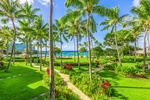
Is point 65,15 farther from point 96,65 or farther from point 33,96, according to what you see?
point 96,65

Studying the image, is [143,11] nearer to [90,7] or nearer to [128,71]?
[128,71]

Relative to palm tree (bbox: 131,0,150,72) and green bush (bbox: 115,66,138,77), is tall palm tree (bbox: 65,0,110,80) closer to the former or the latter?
green bush (bbox: 115,66,138,77)

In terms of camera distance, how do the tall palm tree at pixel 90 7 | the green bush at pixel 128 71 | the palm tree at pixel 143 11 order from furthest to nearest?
the palm tree at pixel 143 11
the green bush at pixel 128 71
the tall palm tree at pixel 90 7

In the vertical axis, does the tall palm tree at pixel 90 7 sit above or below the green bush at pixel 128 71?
above

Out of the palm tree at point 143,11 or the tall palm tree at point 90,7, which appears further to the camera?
the palm tree at point 143,11

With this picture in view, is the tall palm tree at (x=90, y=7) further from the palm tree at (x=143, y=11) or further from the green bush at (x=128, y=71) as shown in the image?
the palm tree at (x=143, y=11)

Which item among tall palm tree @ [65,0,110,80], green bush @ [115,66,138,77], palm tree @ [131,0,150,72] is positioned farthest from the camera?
palm tree @ [131,0,150,72]

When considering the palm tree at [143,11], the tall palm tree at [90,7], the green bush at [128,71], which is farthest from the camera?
the palm tree at [143,11]

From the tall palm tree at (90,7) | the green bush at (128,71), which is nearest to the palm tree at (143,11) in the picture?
the green bush at (128,71)

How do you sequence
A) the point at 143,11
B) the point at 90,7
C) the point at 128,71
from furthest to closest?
the point at 143,11 < the point at 128,71 < the point at 90,7

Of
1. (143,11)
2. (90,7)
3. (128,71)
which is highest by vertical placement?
(143,11)

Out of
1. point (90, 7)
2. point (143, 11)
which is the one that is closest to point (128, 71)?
point (143, 11)

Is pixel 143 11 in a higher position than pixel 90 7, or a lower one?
higher

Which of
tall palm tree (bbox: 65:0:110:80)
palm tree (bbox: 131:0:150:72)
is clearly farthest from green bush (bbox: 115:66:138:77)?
tall palm tree (bbox: 65:0:110:80)
